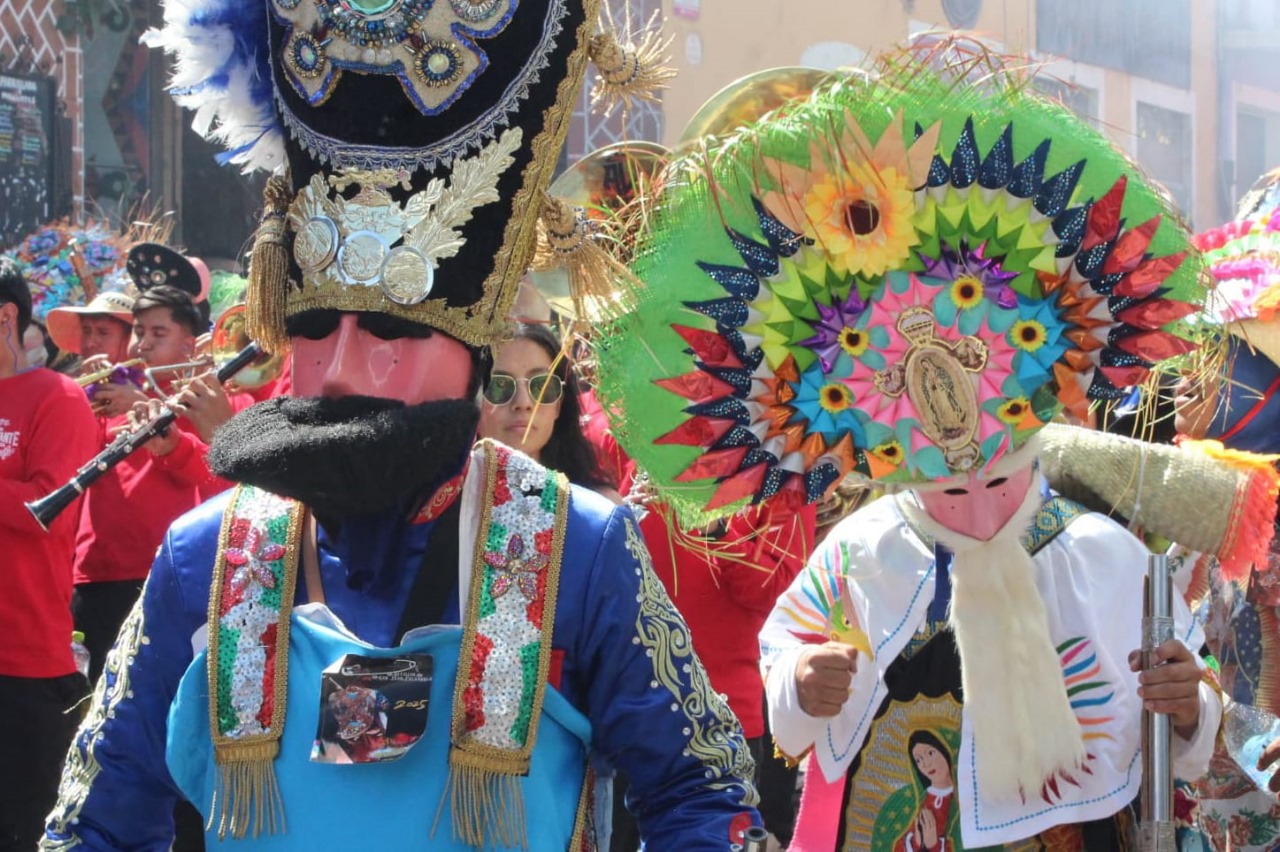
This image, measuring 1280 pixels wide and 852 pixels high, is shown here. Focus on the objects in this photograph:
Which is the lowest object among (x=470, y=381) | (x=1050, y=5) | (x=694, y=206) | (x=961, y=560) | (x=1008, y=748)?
(x=1008, y=748)

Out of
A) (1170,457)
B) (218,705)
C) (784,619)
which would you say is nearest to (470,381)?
(218,705)

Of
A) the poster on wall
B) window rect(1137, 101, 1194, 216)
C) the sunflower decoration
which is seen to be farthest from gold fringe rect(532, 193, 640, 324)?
window rect(1137, 101, 1194, 216)

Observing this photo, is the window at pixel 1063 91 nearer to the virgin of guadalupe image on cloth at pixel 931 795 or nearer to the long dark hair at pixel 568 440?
the virgin of guadalupe image on cloth at pixel 931 795

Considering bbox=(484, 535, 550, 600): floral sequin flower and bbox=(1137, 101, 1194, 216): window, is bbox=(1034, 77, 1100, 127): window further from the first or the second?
bbox=(1137, 101, 1194, 216): window

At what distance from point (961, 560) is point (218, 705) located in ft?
5.03

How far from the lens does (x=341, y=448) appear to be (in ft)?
7.34

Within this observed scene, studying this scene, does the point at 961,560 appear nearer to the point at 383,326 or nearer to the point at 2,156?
the point at 383,326

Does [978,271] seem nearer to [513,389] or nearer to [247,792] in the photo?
[247,792]

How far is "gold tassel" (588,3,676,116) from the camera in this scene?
2.60 meters

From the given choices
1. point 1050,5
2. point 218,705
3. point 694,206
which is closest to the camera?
point 218,705

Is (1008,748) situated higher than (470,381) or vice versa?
(470,381)

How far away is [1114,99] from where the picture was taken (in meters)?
15.6

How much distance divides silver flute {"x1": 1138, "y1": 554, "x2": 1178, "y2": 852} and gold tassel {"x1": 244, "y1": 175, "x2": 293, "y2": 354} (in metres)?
1.66

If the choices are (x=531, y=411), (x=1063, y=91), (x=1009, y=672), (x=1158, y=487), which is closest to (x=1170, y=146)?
(x=531, y=411)
